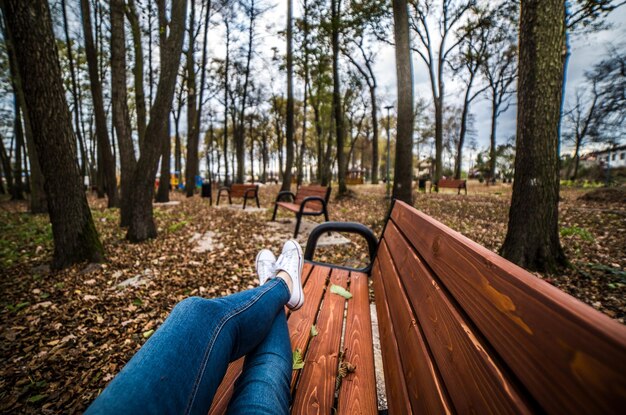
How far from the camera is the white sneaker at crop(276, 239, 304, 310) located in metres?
1.62

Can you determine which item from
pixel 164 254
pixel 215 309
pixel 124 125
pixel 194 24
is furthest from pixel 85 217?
pixel 194 24

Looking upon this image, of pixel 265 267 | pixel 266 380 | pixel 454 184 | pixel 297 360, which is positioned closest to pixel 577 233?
pixel 265 267

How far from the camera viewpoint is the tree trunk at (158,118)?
15.7 feet

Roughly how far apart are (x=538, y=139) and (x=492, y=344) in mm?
3394

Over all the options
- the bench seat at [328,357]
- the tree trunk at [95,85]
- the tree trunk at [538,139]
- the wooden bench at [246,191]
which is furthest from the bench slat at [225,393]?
the tree trunk at [95,85]

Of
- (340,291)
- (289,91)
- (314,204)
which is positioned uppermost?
(289,91)

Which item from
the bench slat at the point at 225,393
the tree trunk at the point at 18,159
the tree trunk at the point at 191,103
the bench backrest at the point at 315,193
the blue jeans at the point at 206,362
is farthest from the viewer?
the tree trunk at the point at 18,159

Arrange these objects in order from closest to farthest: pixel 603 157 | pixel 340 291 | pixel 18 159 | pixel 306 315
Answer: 1. pixel 306 315
2. pixel 340 291
3. pixel 18 159
4. pixel 603 157

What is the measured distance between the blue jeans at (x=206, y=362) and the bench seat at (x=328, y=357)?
0.11 metres

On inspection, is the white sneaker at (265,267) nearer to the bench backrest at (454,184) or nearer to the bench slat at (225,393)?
the bench slat at (225,393)

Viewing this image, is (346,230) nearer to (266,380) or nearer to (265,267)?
(265,267)

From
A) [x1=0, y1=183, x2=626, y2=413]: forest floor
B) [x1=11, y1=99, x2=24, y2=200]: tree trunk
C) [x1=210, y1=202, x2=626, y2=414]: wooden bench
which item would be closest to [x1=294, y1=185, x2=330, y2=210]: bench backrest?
[x1=0, y1=183, x2=626, y2=413]: forest floor

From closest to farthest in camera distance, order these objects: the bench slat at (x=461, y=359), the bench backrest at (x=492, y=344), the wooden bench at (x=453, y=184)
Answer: the bench backrest at (x=492, y=344)
the bench slat at (x=461, y=359)
the wooden bench at (x=453, y=184)

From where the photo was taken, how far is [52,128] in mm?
3293
